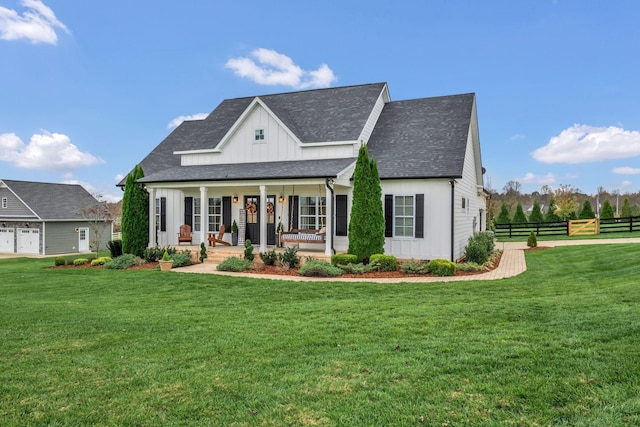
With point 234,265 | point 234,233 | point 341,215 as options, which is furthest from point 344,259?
point 234,233

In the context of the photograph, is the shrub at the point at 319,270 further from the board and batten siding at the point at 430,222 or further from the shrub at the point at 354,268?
the board and batten siding at the point at 430,222

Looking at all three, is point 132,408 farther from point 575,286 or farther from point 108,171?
point 108,171

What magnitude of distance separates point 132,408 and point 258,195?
13760 mm

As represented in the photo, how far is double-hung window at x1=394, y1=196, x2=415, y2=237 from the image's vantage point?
1452 cm

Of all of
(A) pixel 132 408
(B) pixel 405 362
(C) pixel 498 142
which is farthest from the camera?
(C) pixel 498 142

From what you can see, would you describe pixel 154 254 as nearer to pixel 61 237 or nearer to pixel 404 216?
pixel 404 216

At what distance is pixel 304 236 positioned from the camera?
14602mm

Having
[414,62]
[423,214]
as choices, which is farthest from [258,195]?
[414,62]

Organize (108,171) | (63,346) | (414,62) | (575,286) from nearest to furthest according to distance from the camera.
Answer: (63,346)
(575,286)
(414,62)
(108,171)

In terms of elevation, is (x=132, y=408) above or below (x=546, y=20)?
below

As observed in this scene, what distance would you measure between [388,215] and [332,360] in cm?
1062

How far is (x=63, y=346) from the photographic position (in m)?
5.35

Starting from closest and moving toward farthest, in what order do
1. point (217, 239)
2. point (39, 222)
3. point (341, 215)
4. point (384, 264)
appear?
point (384, 264) → point (341, 215) → point (217, 239) → point (39, 222)

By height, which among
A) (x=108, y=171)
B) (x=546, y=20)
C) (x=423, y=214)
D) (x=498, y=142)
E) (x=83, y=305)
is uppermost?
(x=546, y=20)
